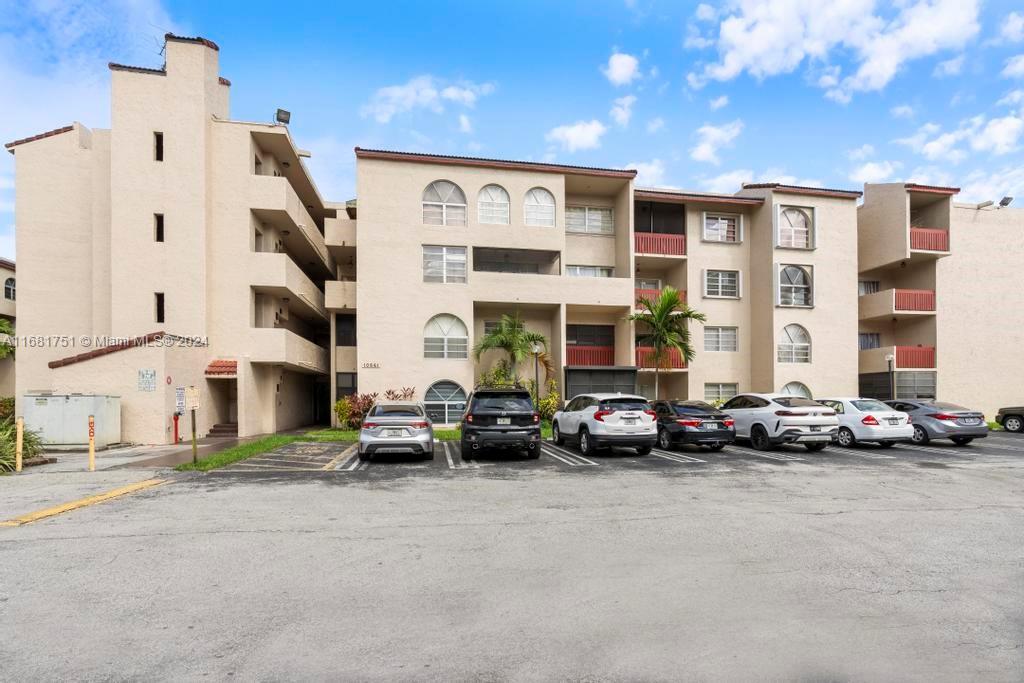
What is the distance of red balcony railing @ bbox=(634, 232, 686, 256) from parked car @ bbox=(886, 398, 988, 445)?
11.7 metres

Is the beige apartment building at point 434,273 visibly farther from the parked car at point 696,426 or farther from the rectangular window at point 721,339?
the parked car at point 696,426

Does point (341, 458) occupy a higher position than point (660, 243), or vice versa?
point (660, 243)

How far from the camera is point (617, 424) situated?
14.3 m

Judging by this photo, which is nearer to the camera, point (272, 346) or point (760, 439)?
point (760, 439)

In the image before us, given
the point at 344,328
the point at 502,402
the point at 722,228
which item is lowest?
the point at 502,402

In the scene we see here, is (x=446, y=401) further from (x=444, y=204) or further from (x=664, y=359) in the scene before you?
(x=664, y=359)

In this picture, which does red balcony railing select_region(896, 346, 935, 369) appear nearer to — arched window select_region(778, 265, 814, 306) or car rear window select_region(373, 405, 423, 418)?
arched window select_region(778, 265, 814, 306)

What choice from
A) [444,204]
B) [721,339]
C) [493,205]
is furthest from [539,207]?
[721,339]

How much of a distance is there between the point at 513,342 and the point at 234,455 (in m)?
11.4

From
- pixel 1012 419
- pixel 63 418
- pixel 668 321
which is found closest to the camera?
pixel 63 418

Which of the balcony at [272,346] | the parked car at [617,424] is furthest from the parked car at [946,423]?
the balcony at [272,346]

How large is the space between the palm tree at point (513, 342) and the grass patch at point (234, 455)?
8354mm

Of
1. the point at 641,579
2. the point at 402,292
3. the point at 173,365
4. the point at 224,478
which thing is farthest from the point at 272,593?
the point at 402,292

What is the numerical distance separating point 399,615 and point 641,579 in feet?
7.63
